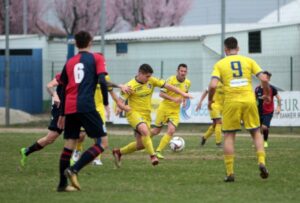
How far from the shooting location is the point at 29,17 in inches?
2356

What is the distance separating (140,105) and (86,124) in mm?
4739

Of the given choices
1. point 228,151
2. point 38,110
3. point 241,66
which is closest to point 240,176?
point 228,151

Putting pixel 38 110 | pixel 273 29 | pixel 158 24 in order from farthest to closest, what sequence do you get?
pixel 158 24
pixel 38 110
pixel 273 29

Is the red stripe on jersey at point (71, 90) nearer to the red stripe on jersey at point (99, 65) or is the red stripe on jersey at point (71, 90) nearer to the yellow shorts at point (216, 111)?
the red stripe on jersey at point (99, 65)

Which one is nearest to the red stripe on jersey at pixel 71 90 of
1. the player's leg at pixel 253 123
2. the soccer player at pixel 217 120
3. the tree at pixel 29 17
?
the player's leg at pixel 253 123

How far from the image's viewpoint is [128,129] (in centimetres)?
3206

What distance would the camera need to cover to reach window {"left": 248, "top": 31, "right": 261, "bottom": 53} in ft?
116

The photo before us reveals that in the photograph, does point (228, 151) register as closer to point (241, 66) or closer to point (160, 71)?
point (241, 66)

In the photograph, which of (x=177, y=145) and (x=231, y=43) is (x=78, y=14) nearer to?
(x=177, y=145)

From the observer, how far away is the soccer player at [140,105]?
53.3 ft

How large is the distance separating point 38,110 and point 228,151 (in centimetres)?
2714

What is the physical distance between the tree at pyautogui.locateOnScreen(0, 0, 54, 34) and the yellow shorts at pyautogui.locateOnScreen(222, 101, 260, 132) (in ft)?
150

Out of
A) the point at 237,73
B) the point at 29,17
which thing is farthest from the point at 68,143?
the point at 29,17

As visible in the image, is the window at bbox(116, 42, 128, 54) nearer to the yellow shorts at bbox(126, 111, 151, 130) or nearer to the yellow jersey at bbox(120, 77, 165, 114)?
the yellow jersey at bbox(120, 77, 165, 114)
